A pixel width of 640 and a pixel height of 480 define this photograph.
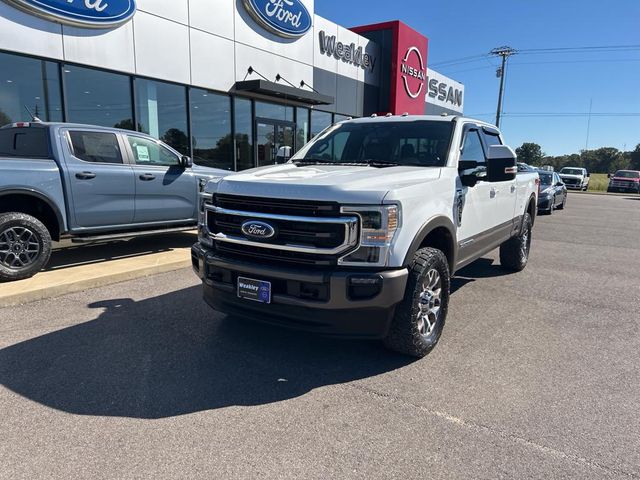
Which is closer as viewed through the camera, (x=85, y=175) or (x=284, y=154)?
(x=284, y=154)

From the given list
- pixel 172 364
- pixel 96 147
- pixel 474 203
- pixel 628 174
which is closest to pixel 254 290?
pixel 172 364

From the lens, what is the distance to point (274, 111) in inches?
607

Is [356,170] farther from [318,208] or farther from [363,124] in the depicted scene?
[363,124]

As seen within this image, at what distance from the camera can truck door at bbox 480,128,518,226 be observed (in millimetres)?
5473

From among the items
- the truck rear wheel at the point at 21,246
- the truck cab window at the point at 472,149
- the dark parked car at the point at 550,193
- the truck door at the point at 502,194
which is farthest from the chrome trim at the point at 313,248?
the dark parked car at the point at 550,193

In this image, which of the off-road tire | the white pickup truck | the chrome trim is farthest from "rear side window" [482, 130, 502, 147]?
the chrome trim

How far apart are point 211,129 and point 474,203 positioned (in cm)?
982

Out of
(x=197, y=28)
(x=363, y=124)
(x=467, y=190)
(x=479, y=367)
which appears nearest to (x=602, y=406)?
(x=479, y=367)

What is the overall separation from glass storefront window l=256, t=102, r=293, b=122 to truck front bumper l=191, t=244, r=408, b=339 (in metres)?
12.0

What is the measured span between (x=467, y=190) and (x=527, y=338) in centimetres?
148

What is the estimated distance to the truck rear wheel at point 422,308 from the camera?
11.3 ft

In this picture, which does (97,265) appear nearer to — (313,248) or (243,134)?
(313,248)

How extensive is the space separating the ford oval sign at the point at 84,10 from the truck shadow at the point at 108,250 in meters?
4.69

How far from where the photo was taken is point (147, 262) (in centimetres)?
654
